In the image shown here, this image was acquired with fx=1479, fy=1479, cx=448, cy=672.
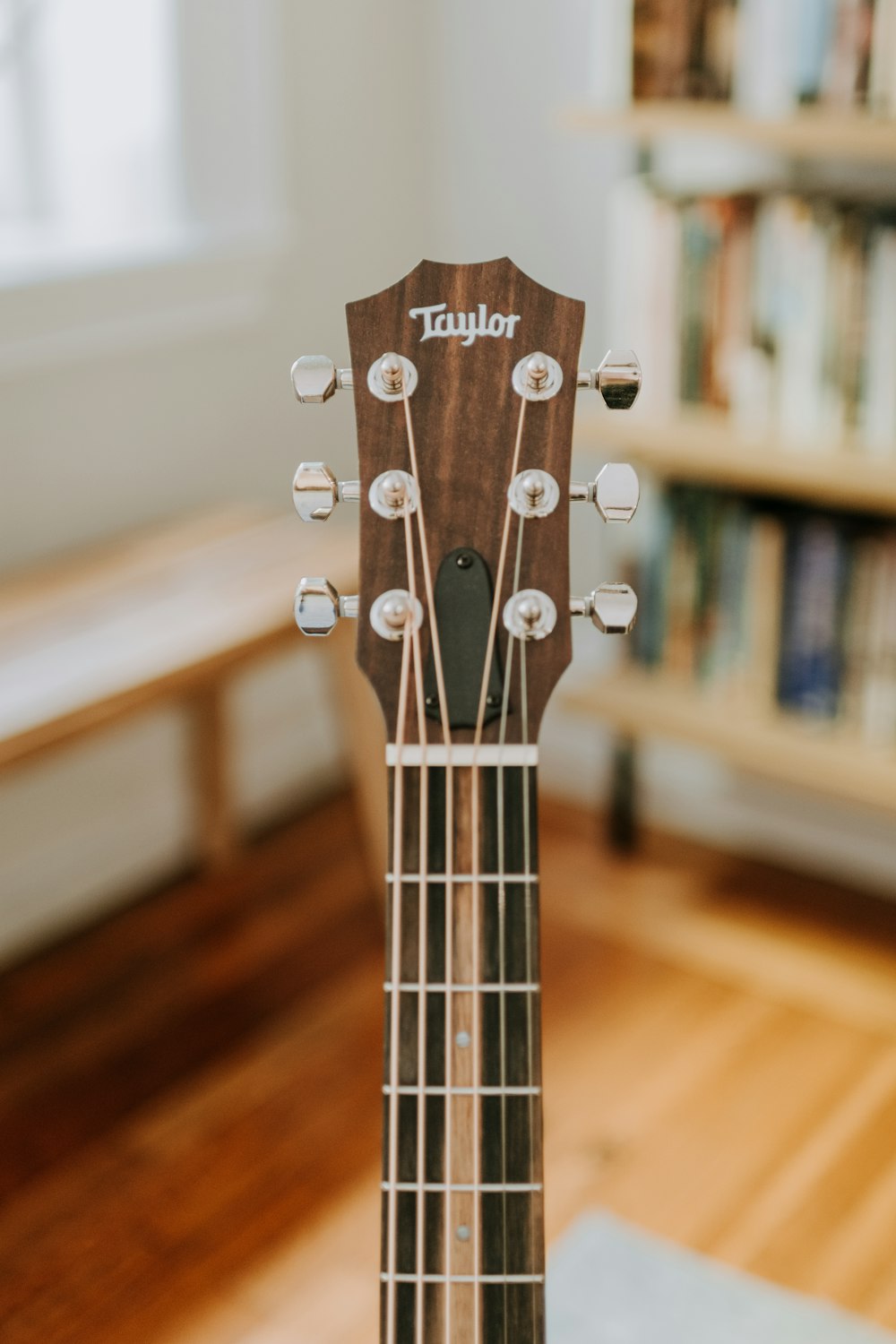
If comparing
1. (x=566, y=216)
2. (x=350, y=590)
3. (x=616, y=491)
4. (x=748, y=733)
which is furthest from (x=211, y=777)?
(x=616, y=491)

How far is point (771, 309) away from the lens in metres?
1.78

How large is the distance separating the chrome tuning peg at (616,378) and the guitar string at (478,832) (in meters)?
0.04

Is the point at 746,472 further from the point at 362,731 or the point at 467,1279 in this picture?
the point at 467,1279

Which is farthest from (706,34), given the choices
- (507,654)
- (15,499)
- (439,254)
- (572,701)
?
(507,654)

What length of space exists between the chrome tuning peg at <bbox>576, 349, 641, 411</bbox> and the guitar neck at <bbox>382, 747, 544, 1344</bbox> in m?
0.24

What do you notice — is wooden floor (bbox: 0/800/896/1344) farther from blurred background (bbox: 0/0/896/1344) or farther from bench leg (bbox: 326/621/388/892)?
bench leg (bbox: 326/621/388/892)

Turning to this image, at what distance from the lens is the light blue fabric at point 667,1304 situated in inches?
53.1

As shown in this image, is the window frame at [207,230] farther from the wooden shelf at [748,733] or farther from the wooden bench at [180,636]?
the wooden shelf at [748,733]

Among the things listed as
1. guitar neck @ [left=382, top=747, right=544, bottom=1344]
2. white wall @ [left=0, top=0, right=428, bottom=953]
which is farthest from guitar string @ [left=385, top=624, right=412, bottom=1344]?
white wall @ [left=0, top=0, right=428, bottom=953]

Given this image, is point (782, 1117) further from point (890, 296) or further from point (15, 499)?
point (15, 499)

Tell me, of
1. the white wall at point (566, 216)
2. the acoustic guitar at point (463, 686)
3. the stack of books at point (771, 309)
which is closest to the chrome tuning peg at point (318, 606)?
the acoustic guitar at point (463, 686)

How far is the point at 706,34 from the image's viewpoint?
1.71 meters

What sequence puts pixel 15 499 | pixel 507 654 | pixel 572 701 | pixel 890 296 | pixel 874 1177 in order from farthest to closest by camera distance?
Result: pixel 572 701 → pixel 15 499 → pixel 890 296 → pixel 874 1177 → pixel 507 654

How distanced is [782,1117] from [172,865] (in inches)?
38.4
